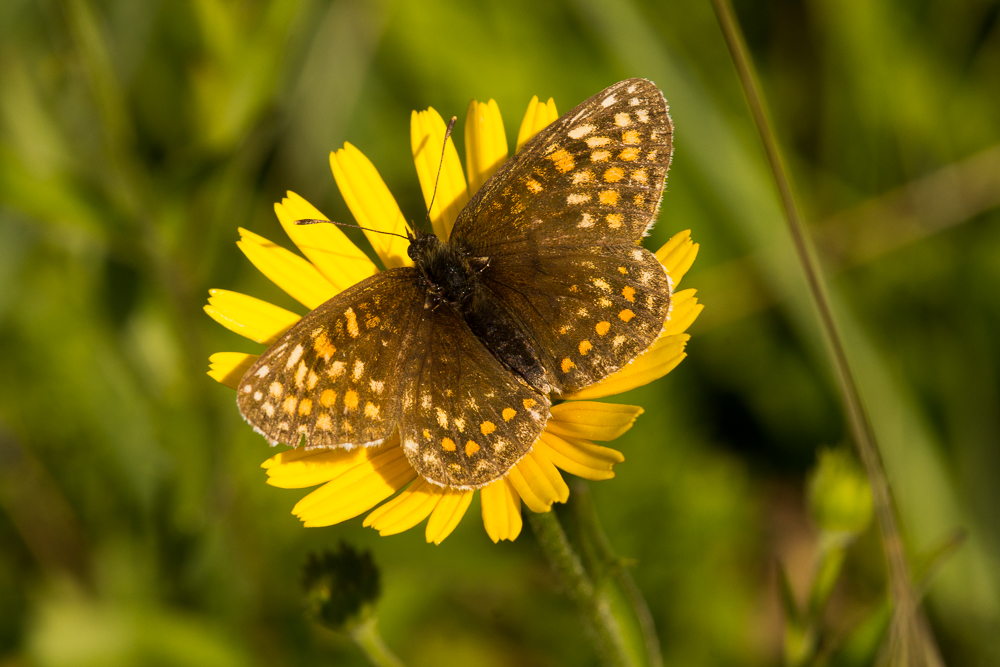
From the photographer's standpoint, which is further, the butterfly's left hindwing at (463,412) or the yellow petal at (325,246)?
the yellow petal at (325,246)

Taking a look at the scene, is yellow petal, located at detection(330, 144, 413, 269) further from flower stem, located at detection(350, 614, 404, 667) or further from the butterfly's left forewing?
flower stem, located at detection(350, 614, 404, 667)

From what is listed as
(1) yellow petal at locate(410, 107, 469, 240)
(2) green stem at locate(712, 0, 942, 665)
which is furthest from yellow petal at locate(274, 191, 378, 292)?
(2) green stem at locate(712, 0, 942, 665)

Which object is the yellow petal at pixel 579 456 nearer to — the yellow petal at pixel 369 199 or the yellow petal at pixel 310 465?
the yellow petal at pixel 310 465

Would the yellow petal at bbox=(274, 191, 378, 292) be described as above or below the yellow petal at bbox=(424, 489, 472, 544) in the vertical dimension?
above

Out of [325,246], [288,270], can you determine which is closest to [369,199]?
[325,246]

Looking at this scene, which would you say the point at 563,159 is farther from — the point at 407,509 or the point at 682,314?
the point at 407,509

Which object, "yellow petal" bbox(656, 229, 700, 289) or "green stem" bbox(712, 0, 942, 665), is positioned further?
"yellow petal" bbox(656, 229, 700, 289)

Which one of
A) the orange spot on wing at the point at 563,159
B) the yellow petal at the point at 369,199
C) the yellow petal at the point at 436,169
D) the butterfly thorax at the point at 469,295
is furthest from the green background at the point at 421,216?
the orange spot on wing at the point at 563,159
